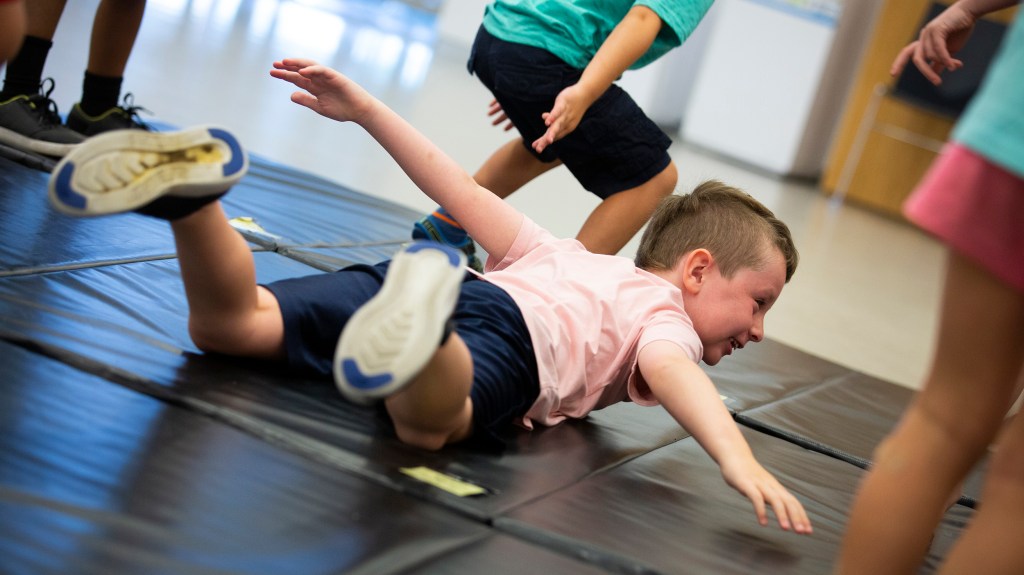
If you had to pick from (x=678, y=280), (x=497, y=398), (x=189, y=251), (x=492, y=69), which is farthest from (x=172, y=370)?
(x=492, y=69)

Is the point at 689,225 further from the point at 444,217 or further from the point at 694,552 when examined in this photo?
the point at 444,217

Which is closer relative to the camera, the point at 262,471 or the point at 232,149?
the point at 262,471

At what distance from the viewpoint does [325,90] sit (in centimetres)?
157

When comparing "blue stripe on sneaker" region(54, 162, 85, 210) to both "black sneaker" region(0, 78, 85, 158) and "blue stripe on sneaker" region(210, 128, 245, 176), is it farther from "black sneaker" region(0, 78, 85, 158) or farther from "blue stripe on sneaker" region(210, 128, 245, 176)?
"black sneaker" region(0, 78, 85, 158)

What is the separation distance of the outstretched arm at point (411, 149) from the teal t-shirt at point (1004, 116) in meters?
0.83

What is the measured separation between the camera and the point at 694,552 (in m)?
1.22

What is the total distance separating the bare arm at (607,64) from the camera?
1991 mm

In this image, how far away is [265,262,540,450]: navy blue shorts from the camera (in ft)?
A: 4.43

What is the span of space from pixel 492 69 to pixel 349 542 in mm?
1627

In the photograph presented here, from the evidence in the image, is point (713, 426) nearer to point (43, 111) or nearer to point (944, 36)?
point (944, 36)

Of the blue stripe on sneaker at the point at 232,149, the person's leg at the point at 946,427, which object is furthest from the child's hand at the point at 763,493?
the blue stripe on sneaker at the point at 232,149

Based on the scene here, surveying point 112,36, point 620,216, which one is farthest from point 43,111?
point 620,216

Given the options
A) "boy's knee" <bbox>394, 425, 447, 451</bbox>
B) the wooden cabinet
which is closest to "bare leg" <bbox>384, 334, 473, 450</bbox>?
"boy's knee" <bbox>394, 425, 447, 451</bbox>

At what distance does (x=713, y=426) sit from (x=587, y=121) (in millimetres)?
1161
